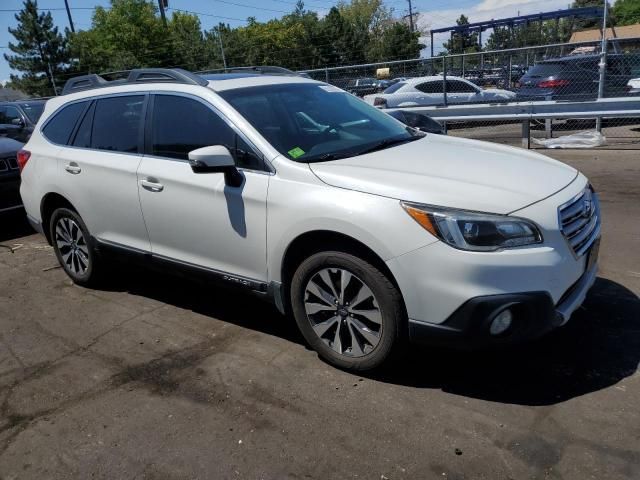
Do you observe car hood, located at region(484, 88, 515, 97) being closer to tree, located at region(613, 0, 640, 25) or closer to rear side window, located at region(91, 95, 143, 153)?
rear side window, located at region(91, 95, 143, 153)

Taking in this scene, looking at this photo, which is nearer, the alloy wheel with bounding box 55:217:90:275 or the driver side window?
the driver side window

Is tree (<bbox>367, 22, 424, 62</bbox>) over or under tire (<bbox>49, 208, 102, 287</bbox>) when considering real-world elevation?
over

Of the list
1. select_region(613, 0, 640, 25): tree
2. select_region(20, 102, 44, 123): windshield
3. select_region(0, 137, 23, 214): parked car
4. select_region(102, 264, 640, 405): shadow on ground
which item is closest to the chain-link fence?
select_region(20, 102, 44, 123): windshield

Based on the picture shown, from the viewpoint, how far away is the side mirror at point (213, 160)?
133 inches

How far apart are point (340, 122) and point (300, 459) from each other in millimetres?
2347

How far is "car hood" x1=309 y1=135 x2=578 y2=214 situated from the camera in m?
2.95

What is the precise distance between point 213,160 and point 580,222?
83.5 inches

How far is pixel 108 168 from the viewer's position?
172 inches

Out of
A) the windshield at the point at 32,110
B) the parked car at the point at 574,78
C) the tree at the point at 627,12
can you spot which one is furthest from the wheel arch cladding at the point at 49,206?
the tree at the point at 627,12

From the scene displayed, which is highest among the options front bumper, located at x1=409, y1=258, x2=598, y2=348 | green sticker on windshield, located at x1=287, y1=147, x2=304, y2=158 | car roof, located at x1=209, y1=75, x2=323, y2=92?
car roof, located at x1=209, y1=75, x2=323, y2=92

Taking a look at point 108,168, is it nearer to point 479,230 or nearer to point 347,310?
point 347,310

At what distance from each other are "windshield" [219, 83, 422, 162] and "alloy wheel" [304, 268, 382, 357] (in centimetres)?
76

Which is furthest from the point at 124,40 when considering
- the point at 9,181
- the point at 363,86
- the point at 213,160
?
the point at 213,160

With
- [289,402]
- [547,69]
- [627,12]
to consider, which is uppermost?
[627,12]
